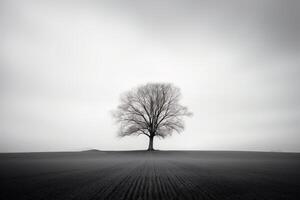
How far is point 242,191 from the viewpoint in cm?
524

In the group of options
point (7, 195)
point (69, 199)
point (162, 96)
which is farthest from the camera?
point (162, 96)

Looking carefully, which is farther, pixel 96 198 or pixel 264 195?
pixel 264 195

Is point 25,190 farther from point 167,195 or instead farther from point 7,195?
point 167,195

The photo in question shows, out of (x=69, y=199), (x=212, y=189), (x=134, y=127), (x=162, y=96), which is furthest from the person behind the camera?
(x=162, y=96)

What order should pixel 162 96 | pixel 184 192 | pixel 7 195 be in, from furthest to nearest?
pixel 162 96, pixel 184 192, pixel 7 195

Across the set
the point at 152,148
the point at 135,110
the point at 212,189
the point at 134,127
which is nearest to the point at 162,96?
the point at 135,110

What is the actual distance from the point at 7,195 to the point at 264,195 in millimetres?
7044

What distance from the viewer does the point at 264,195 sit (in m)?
4.80

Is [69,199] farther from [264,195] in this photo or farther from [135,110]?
[135,110]

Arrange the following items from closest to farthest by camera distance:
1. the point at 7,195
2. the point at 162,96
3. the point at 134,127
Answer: the point at 7,195
the point at 134,127
the point at 162,96

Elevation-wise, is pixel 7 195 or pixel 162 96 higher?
pixel 162 96

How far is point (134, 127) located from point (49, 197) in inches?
1170

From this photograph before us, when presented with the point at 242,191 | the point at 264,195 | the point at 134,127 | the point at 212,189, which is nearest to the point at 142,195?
the point at 212,189

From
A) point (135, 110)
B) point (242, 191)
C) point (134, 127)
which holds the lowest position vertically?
point (242, 191)
